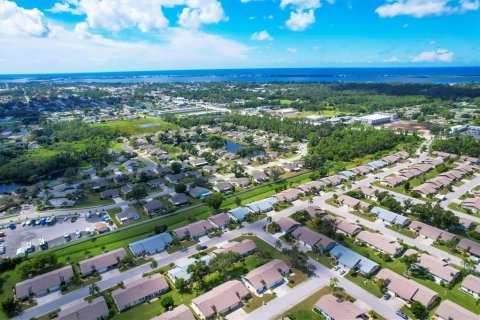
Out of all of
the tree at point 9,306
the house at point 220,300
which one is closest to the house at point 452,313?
the house at point 220,300

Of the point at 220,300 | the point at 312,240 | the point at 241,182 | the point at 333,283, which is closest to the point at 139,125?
the point at 241,182

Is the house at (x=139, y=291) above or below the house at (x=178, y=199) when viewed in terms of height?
below

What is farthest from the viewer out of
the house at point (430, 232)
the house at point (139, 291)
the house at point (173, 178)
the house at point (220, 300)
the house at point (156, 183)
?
the house at point (173, 178)

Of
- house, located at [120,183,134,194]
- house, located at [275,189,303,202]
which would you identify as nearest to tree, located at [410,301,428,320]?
house, located at [275,189,303,202]

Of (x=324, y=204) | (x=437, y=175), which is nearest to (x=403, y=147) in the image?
(x=437, y=175)

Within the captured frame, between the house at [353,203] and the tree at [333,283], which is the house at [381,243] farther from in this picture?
the tree at [333,283]

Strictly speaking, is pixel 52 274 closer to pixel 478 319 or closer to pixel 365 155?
pixel 478 319

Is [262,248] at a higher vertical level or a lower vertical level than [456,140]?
lower
